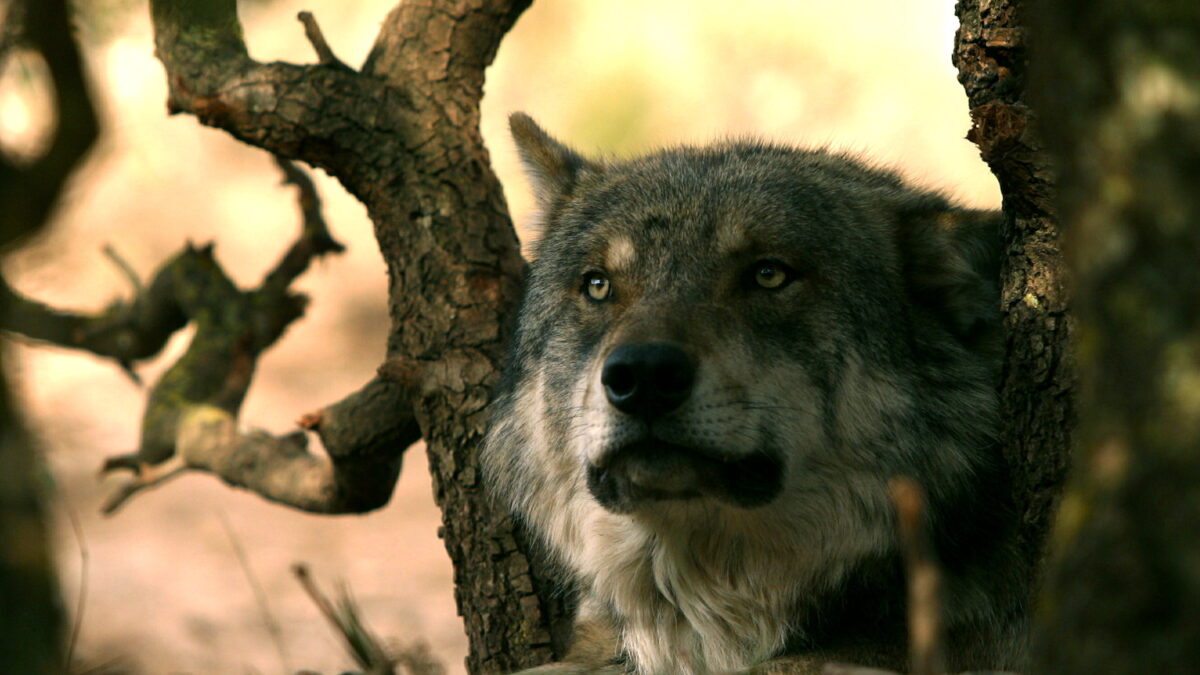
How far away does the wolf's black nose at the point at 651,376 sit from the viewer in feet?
11.8

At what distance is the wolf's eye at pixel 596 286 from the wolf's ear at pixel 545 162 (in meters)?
0.81

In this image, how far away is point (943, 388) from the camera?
13.7 ft

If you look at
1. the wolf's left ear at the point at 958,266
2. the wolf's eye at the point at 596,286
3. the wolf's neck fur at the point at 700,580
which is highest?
the wolf's left ear at the point at 958,266

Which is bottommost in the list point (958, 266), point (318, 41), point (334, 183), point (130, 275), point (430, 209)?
point (130, 275)

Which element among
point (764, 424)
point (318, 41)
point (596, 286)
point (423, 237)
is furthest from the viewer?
point (318, 41)

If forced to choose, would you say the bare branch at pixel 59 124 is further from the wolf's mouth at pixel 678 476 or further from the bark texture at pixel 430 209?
the bark texture at pixel 430 209

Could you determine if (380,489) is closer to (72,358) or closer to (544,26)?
(72,358)

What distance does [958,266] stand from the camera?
4281mm

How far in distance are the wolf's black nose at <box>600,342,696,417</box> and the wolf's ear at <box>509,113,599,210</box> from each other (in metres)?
1.78

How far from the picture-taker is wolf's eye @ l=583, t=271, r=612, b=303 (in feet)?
14.6

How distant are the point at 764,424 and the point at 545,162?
1.95 meters

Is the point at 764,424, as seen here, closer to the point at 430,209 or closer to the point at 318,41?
the point at 430,209

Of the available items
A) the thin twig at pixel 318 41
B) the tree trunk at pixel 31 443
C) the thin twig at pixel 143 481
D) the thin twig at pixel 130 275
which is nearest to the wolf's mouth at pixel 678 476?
the tree trunk at pixel 31 443

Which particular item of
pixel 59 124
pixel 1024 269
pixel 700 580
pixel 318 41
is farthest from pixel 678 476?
pixel 318 41
